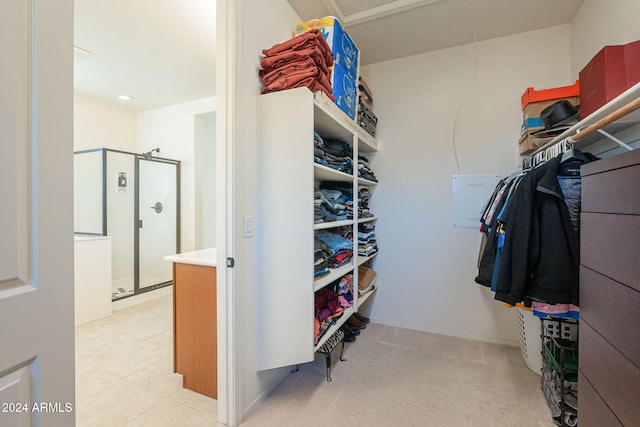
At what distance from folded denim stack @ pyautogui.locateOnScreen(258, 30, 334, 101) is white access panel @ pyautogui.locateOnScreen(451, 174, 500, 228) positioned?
166 cm

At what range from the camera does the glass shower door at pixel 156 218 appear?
3832 mm

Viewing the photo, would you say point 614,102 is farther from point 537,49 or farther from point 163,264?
point 163,264

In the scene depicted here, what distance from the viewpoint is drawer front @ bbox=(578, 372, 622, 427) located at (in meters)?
0.91

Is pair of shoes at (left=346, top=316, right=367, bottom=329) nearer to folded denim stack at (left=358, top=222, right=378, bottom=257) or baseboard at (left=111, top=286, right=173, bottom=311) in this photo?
folded denim stack at (left=358, top=222, right=378, bottom=257)

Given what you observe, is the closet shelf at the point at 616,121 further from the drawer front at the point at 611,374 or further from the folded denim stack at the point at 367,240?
the folded denim stack at the point at 367,240

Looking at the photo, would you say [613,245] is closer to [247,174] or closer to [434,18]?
[247,174]

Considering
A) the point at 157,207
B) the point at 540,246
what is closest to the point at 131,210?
the point at 157,207

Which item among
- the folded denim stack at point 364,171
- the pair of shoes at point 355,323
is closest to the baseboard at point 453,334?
the pair of shoes at point 355,323

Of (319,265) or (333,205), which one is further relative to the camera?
(333,205)

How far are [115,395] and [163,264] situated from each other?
Answer: 251cm

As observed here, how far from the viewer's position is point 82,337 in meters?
2.55

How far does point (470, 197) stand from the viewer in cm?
254

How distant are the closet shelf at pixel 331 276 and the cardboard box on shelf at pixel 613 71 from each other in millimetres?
1706

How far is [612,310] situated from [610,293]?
6cm
